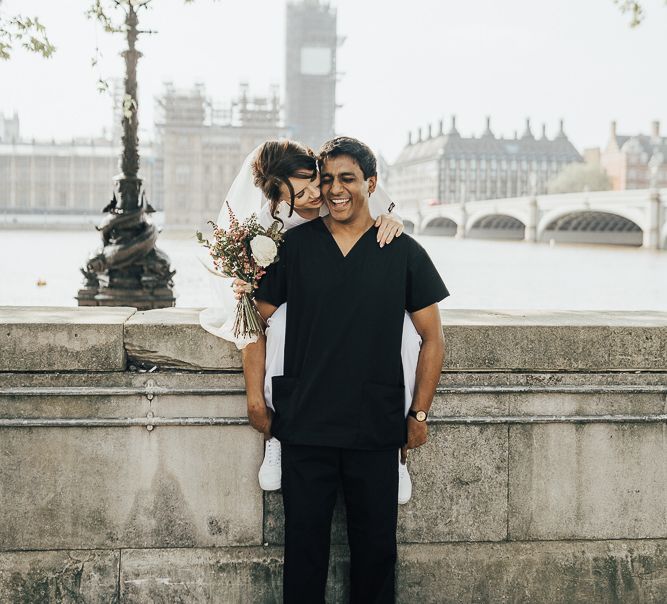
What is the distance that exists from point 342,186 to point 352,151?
0.33ft

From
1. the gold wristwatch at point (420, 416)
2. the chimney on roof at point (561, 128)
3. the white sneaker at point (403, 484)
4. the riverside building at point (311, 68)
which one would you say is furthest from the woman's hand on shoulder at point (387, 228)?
the chimney on roof at point (561, 128)

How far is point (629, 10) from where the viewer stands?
20.0 ft

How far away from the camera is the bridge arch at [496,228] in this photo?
65.4 m

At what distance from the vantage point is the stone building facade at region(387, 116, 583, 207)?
10906 centimetres

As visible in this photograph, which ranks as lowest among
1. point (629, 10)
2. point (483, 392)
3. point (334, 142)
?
point (483, 392)

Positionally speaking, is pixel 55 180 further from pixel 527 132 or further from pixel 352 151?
pixel 352 151

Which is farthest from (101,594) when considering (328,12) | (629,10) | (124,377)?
(328,12)

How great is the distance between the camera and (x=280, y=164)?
2350 millimetres

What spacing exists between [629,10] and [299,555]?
16.9 feet

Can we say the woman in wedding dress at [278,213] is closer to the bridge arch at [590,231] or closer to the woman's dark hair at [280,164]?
the woman's dark hair at [280,164]

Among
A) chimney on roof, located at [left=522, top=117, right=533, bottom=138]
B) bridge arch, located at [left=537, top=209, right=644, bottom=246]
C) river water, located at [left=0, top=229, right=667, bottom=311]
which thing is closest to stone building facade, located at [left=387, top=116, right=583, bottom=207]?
chimney on roof, located at [left=522, top=117, right=533, bottom=138]

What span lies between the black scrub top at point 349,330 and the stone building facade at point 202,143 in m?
80.8

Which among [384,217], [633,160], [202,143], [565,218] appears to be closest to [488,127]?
[633,160]

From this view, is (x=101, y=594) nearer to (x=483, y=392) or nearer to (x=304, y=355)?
(x=304, y=355)
